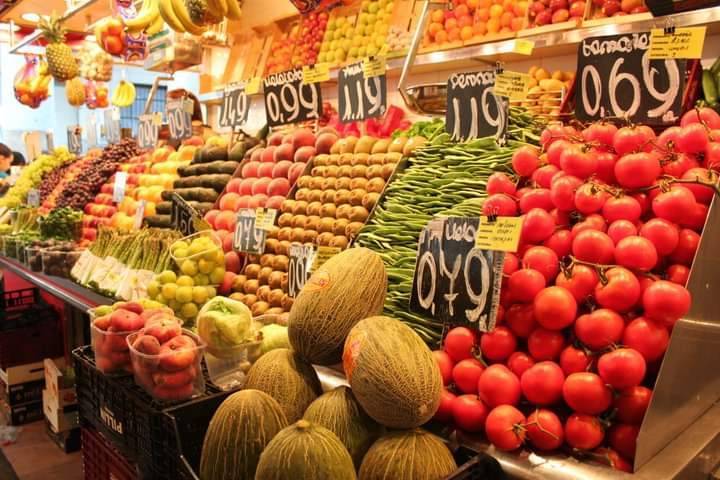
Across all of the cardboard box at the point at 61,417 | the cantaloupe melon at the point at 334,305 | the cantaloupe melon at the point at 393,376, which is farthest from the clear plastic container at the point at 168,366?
the cardboard box at the point at 61,417

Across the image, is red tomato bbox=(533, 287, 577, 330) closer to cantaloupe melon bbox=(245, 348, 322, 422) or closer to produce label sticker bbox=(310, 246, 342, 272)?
cantaloupe melon bbox=(245, 348, 322, 422)

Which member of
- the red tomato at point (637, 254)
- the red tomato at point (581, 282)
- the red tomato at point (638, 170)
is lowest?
the red tomato at point (581, 282)

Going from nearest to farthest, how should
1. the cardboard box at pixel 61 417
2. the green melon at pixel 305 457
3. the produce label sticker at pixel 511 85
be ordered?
the green melon at pixel 305 457
the produce label sticker at pixel 511 85
the cardboard box at pixel 61 417

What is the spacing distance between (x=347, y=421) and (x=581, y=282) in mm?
631

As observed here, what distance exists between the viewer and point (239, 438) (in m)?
1.32

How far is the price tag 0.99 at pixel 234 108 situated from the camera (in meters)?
3.77

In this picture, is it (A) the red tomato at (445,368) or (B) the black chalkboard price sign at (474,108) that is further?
(B) the black chalkboard price sign at (474,108)

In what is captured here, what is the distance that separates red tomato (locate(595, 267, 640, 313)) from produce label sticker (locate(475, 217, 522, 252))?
224 millimetres

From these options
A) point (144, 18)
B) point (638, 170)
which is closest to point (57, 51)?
point (144, 18)

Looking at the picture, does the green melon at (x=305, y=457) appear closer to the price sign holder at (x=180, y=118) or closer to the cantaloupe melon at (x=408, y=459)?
the cantaloupe melon at (x=408, y=459)

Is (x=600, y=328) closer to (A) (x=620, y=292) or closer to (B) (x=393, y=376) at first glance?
(A) (x=620, y=292)

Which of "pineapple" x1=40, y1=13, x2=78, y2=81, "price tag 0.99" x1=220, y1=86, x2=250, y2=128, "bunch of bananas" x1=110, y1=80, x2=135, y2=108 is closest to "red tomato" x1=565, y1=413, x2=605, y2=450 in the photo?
"price tag 0.99" x1=220, y1=86, x2=250, y2=128

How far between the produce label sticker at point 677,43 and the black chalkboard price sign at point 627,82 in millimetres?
40

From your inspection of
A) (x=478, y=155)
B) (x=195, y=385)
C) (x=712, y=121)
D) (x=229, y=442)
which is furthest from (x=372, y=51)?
(x=229, y=442)
